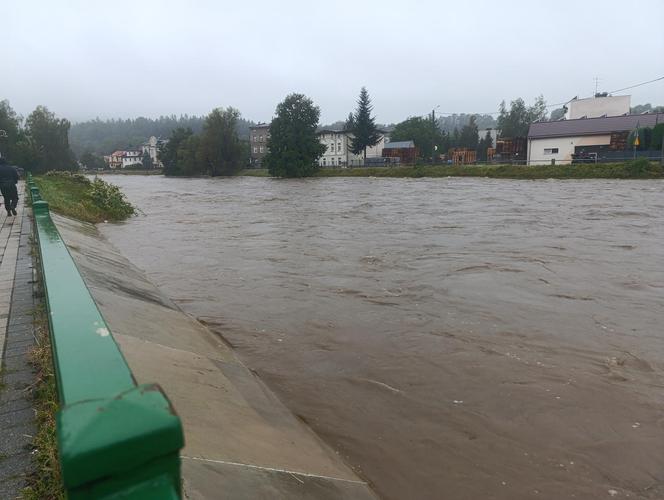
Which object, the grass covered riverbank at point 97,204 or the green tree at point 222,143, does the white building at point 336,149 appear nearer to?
the green tree at point 222,143

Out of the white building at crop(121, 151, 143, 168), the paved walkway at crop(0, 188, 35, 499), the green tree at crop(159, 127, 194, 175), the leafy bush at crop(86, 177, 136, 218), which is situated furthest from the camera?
the white building at crop(121, 151, 143, 168)

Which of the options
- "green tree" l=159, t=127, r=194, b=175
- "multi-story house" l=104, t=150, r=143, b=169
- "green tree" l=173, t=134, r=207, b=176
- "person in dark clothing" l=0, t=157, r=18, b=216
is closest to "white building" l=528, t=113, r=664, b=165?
"green tree" l=173, t=134, r=207, b=176

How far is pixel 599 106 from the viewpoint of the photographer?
212 feet

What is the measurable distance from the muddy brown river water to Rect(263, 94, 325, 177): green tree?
4967cm

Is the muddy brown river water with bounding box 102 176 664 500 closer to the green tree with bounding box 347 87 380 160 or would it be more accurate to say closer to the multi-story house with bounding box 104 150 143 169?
the green tree with bounding box 347 87 380 160

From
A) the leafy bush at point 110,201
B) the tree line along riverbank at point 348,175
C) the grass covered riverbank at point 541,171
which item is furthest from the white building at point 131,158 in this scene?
the leafy bush at point 110,201

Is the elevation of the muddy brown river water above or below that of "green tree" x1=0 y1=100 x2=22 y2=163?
below

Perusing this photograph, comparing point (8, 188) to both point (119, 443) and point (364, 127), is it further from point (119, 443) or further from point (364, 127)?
point (364, 127)

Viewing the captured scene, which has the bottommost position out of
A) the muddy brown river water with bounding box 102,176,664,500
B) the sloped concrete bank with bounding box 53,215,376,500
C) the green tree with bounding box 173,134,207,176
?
the muddy brown river water with bounding box 102,176,664,500

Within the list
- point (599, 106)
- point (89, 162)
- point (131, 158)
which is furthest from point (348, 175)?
point (131, 158)

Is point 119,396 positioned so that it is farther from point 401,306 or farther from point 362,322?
point 401,306

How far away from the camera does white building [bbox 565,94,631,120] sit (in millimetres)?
62812

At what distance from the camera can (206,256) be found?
12.3 metres

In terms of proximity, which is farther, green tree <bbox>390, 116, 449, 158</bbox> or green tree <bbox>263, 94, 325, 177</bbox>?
green tree <bbox>390, 116, 449, 158</bbox>
